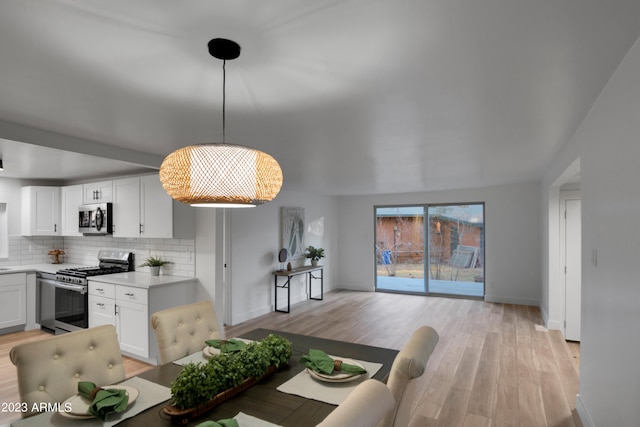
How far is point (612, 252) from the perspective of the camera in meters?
2.00

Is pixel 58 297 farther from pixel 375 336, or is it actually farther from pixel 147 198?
pixel 375 336

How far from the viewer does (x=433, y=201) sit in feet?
24.8

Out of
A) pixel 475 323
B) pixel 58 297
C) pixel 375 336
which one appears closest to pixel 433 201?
pixel 475 323

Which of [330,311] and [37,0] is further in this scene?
[330,311]

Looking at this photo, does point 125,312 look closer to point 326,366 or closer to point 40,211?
point 40,211

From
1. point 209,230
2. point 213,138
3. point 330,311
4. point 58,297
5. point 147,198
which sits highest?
point 213,138

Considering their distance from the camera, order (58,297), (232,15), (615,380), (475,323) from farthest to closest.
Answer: (475,323)
(58,297)
(615,380)
(232,15)

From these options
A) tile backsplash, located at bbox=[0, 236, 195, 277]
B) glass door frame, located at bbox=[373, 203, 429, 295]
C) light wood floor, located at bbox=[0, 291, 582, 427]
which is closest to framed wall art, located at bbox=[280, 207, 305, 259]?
light wood floor, located at bbox=[0, 291, 582, 427]

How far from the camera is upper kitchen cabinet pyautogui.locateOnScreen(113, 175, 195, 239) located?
417 cm

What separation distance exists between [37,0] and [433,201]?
7.24 meters

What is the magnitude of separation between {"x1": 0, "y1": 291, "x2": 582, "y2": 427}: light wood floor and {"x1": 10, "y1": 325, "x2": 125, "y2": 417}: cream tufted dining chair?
6.50ft

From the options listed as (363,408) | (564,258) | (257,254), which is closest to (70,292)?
(257,254)

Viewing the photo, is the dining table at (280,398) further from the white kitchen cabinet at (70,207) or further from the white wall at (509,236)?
the white wall at (509,236)

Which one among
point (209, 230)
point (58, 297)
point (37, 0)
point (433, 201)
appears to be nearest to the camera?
point (37, 0)
